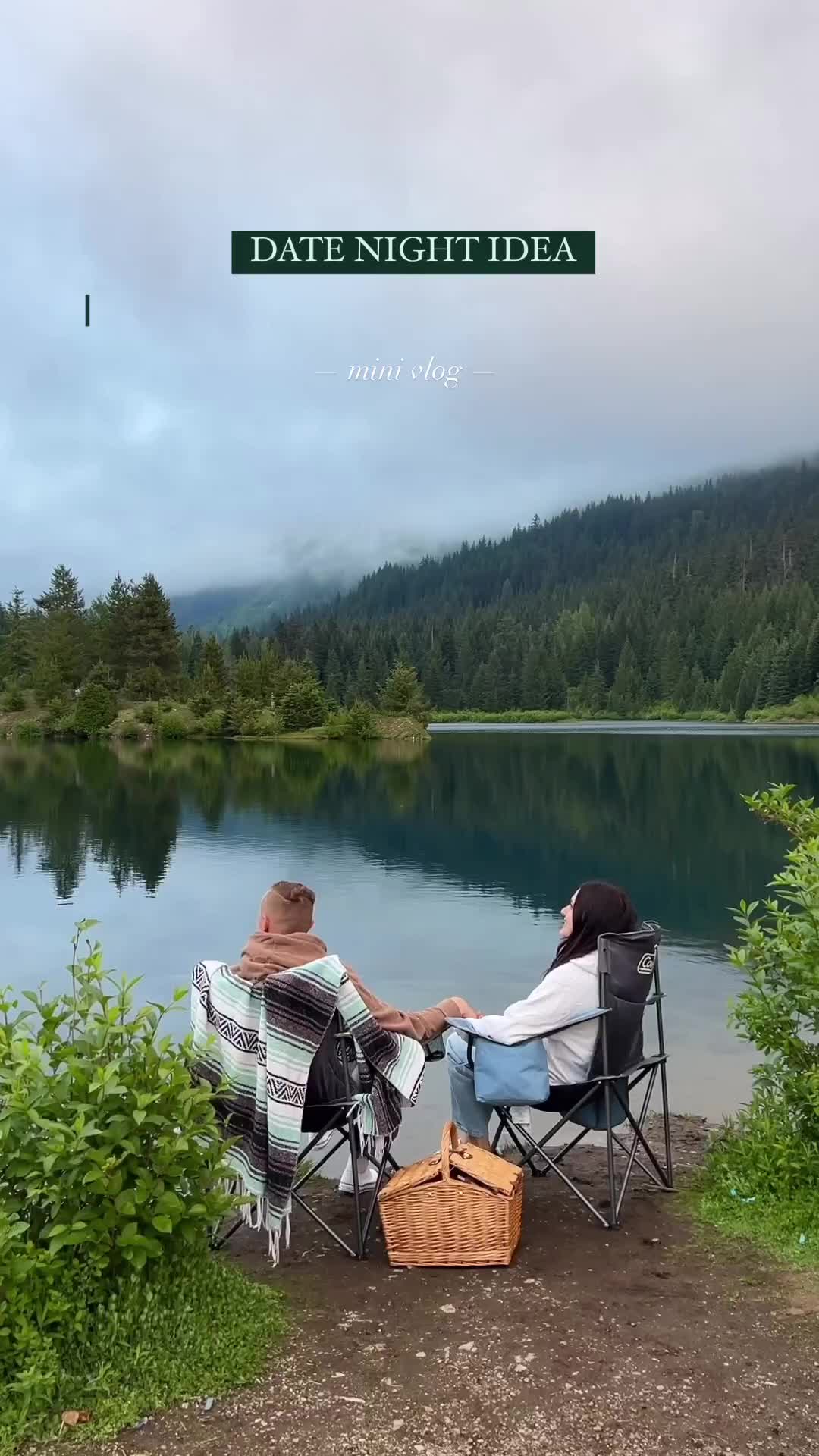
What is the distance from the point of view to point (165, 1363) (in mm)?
3197

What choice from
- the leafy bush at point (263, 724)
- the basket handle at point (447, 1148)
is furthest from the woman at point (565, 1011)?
the leafy bush at point (263, 724)

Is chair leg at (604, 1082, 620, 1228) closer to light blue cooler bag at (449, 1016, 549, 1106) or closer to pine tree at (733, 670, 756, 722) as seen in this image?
light blue cooler bag at (449, 1016, 549, 1106)

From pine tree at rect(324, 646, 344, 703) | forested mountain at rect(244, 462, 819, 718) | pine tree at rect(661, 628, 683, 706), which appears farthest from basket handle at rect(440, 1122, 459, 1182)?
pine tree at rect(661, 628, 683, 706)

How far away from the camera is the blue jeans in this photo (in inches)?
178

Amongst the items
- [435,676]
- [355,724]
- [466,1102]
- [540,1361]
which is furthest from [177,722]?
[435,676]

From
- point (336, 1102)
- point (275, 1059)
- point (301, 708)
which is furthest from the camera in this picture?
point (301, 708)

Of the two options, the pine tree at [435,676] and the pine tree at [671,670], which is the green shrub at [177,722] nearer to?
the pine tree at [435,676]

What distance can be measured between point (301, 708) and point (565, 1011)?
71977 millimetres

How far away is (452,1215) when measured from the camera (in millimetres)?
3982

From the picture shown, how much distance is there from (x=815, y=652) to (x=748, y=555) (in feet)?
250

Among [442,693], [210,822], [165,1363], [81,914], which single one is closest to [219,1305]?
[165,1363]

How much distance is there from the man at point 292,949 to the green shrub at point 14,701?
8029cm

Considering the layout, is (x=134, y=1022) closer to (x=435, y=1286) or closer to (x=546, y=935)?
(x=435, y=1286)

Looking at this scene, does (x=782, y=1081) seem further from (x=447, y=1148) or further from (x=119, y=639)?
(x=119, y=639)
